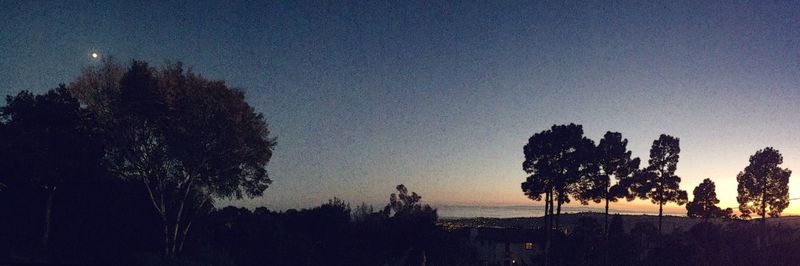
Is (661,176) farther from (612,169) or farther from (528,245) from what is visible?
(528,245)

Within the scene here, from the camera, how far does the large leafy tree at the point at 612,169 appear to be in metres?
51.1

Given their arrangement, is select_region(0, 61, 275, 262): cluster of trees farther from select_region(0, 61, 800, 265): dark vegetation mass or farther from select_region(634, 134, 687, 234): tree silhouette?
select_region(634, 134, 687, 234): tree silhouette

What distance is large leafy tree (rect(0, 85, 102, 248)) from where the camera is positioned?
29.2 metres

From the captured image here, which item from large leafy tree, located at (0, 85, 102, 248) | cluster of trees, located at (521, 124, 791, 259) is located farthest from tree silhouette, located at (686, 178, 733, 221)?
large leafy tree, located at (0, 85, 102, 248)

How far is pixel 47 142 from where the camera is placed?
30000 millimetres

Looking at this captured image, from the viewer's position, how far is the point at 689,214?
203 ft

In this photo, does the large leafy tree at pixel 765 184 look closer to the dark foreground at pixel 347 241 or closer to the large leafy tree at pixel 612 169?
the dark foreground at pixel 347 241

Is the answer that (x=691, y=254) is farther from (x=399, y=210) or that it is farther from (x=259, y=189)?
(x=259, y=189)

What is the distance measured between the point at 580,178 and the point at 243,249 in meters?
30.9

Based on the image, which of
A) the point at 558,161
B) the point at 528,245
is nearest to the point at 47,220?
the point at 558,161

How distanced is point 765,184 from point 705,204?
6373 mm

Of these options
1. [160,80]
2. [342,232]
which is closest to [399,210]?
[342,232]

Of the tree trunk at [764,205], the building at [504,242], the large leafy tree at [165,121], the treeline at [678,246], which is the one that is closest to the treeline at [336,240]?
the treeline at [678,246]

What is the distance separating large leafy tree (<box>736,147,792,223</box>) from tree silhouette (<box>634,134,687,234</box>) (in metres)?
8.44
